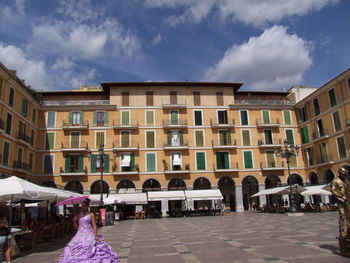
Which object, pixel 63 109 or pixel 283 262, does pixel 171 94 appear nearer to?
pixel 63 109

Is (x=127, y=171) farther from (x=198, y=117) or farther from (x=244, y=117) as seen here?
(x=244, y=117)

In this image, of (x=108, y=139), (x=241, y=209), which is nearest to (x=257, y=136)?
(x=241, y=209)

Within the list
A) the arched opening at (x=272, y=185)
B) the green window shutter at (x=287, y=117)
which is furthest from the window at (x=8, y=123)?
the green window shutter at (x=287, y=117)

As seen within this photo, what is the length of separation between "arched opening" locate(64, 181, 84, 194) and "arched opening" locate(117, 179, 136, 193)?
153 inches

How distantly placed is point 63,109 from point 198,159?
15.6 m

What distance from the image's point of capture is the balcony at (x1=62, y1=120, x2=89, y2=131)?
3269 cm

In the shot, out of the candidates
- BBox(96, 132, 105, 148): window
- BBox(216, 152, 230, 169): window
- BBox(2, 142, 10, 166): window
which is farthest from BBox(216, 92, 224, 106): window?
BBox(2, 142, 10, 166): window

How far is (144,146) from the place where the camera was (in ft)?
110

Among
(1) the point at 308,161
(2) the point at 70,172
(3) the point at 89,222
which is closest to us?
(3) the point at 89,222

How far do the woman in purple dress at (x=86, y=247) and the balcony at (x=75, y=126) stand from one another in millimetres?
27128

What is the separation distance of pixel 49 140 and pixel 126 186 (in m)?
9.46

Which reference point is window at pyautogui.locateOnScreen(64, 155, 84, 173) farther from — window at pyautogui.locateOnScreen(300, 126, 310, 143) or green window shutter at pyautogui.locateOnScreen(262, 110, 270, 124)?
window at pyautogui.locateOnScreen(300, 126, 310, 143)

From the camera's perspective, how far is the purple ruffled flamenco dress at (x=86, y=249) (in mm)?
6199

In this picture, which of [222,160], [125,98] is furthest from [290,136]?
[125,98]
